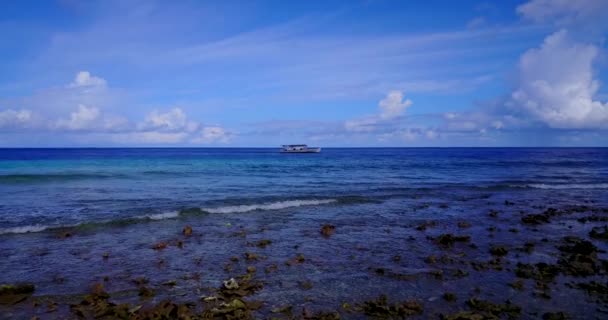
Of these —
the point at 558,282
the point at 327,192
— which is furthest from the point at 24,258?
the point at 327,192

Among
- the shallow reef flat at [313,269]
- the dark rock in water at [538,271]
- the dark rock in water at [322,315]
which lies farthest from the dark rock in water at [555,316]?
the dark rock in water at [322,315]

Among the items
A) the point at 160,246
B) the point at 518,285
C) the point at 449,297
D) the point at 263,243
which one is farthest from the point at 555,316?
the point at 160,246

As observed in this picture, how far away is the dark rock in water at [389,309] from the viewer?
8.89 metres

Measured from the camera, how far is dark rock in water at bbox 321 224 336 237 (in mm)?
17609

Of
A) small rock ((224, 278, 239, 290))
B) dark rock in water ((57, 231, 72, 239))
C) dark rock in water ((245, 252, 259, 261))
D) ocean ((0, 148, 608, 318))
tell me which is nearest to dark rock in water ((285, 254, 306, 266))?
ocean ((0, 148, 608, 318))

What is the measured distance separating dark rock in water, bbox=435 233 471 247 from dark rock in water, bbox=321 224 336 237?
4.89 metres

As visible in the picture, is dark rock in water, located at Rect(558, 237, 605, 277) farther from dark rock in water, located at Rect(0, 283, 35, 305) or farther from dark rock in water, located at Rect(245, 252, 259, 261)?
dark rock in water, located at Rect(0, 283, 35, 305)

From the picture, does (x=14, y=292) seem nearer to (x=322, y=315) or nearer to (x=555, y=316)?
(x=322, y=315)

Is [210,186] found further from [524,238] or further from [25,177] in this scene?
[524,238]

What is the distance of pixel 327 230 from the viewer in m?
18.1

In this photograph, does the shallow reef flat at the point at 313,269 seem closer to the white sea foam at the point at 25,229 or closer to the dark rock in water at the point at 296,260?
the dark rock in water at the point at 296,260

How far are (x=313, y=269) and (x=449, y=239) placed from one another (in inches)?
278

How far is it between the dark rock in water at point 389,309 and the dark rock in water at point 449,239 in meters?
7.07

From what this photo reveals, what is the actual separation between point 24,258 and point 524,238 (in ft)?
68.9
